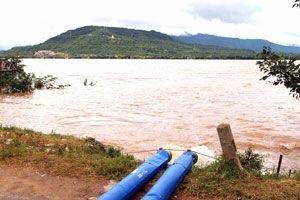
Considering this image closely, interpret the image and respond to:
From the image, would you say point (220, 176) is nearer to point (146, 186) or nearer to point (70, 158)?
point (146, 186)

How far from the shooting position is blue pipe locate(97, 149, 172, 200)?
6324mm

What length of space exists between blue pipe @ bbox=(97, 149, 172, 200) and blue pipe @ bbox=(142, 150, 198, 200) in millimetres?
307

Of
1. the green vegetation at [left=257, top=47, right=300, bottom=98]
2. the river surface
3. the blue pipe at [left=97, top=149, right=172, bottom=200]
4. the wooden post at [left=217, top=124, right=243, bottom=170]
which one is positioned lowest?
the river surface

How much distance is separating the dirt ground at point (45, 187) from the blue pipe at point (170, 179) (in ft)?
0.94

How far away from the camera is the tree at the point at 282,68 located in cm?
523

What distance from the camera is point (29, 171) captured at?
843cm

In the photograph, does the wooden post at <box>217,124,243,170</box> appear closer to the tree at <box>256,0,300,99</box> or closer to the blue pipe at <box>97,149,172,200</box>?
the blue pipe at <box>97,149,172,200</box>

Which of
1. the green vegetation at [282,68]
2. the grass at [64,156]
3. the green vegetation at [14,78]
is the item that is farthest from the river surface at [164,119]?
the green vegetation at [282,68]

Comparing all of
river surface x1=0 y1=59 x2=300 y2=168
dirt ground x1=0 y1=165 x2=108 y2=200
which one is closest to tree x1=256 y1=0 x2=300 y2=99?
dirt ground x1=0 y1=165 x2=108 y2=200

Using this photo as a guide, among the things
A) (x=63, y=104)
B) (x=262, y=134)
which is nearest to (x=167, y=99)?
(x=63, y=104)

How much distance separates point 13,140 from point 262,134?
42.0ft

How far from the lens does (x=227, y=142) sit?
7.49 m

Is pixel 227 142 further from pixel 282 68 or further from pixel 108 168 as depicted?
pixel 282 68

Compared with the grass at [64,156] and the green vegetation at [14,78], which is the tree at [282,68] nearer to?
the grass at [64,156]
